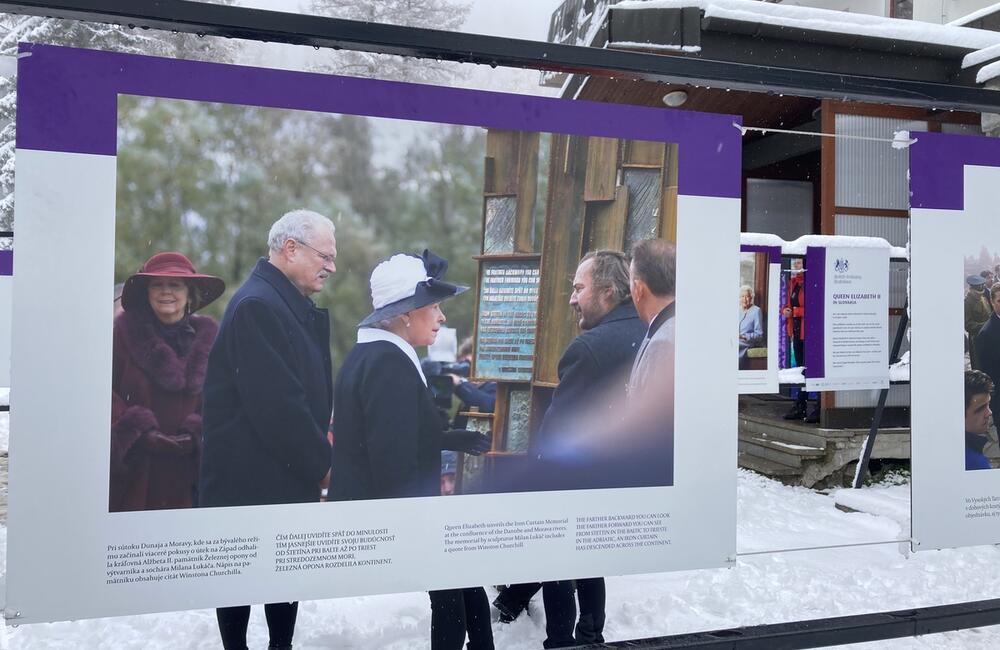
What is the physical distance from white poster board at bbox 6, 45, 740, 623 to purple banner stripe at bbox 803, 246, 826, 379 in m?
3.57

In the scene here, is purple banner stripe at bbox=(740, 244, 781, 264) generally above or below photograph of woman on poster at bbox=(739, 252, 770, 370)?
above

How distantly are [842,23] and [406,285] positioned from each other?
7.24 m

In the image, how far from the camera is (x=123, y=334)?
2.06 metres

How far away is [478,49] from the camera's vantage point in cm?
225

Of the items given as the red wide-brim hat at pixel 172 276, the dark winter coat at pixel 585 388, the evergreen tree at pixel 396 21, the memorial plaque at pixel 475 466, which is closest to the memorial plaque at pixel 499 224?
the dark winter coat at pixel 585 388

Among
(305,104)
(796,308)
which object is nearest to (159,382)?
(305,104)

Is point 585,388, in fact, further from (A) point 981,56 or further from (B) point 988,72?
(A) point 981,56

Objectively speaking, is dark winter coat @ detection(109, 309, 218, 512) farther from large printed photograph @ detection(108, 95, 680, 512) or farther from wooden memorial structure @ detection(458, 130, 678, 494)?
wooden memorial structure @ detection(458, 130, 678, 494)

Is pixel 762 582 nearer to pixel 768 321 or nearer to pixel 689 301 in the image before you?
pixel 768 321

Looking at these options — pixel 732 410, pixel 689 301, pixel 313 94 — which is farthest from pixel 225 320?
pixel 732 410

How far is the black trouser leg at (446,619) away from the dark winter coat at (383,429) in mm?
860

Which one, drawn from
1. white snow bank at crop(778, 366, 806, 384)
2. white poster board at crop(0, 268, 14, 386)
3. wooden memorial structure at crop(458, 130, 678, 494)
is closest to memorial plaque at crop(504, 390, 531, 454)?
wooden memorial structure at crop(458, 130, 678, 494)

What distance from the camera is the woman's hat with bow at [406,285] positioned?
88.4 inches

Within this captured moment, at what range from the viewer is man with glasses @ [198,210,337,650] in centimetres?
214
